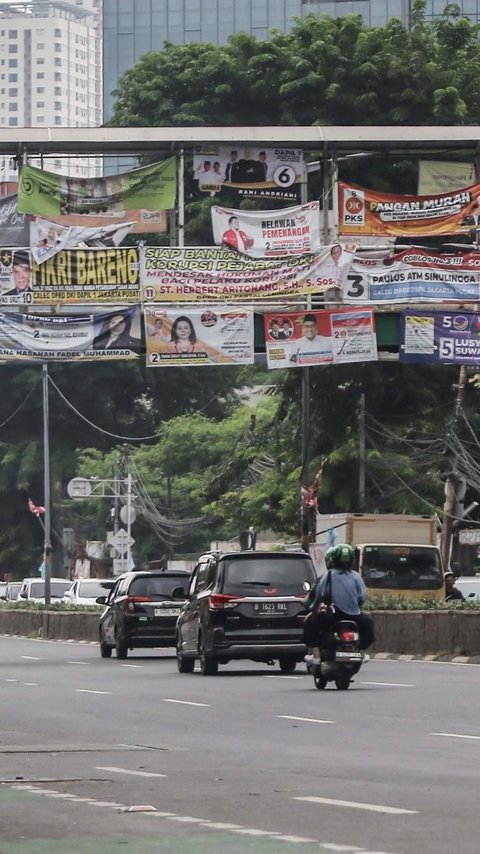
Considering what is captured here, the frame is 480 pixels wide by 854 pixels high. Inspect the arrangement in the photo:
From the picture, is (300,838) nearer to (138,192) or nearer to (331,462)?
(138,192)

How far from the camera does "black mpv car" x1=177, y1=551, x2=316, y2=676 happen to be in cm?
2594

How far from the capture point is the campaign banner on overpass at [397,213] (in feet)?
116

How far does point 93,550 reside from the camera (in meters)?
88.6

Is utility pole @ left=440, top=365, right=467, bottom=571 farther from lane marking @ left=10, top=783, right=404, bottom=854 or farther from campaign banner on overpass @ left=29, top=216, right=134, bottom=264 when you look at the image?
lane marking @ left=10, top=783, right=404, bottom=854

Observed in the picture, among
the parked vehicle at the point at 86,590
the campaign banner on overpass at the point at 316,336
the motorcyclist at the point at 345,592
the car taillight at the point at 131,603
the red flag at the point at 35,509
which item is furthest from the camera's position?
the red flag at the point at 35,509

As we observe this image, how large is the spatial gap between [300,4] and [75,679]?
131172 mm

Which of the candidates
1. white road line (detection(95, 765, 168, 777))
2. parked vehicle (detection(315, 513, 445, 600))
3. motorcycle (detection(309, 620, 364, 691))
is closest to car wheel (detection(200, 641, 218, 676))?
motorcycle (detection(309, 620, 364, 691))

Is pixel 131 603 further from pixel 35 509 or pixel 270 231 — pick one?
pixel 35 509

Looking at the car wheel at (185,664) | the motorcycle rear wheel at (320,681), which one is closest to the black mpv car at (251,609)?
the car wheel at (185,664)

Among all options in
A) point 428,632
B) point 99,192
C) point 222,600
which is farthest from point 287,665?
point 99,192

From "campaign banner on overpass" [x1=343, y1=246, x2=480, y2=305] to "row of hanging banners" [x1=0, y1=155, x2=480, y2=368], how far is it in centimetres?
2

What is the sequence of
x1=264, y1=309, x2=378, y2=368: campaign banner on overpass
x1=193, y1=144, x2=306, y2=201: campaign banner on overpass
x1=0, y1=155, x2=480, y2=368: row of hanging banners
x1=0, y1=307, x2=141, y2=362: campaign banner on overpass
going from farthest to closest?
x1=193, y1=144, x2=306, y2=201: campaign banner on overpass < x1=264, y1=309, x2=378, y2=368: campaign banner on overpass < x1=0, y1=155, x2=480, y2=368: row of hanging banners < x1=0, y1=307, x2=141, y2=362: campaign banner on overpass

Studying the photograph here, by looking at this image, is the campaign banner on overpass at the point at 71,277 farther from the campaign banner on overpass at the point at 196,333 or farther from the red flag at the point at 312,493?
the red flag at the point at 312,493

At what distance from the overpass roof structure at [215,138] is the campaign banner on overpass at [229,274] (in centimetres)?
217
